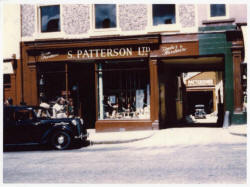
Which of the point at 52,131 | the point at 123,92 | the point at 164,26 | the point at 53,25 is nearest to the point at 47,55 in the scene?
the point at 53,25

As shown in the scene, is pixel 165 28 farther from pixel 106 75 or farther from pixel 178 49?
pixel 106 75

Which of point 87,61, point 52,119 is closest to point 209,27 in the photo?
point 87,61

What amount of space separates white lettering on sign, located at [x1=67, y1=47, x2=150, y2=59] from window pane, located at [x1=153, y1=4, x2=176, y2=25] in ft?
3.90

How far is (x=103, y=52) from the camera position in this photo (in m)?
14.1

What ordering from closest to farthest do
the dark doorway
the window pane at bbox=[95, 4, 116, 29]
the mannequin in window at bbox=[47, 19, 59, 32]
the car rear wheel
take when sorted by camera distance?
the car rear wheel < the window pane at bbox=[95, 4, 116, 29] < the mannequin in window at bbox=[47, 19, 59, 32] < the dark doorway

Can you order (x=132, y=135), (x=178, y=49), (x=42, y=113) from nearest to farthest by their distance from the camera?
→ (x=42, y=113)
(x=132, y=135)
(x=178, y=49)

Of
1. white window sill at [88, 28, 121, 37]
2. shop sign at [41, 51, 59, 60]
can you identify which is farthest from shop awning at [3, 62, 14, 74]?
white window sill at [88, 28, 121, 37]

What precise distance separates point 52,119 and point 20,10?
237 inches

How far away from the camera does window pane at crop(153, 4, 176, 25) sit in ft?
45.3

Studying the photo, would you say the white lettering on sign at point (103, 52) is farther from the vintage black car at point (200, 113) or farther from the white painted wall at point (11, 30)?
the vintage black car at point (200, 113)

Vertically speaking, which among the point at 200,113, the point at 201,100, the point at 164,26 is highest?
the point at 164,26

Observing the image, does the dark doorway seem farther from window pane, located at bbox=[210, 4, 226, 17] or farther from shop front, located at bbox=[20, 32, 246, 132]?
window pane, located at bbox=[210, 4, 226, 17]

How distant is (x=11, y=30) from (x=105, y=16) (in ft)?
13.4

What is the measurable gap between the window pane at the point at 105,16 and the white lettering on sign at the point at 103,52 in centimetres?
99
